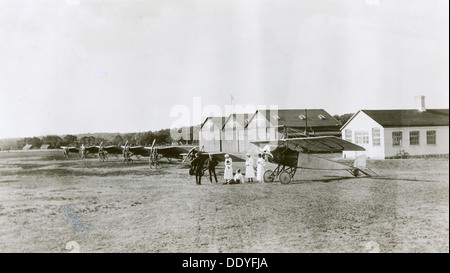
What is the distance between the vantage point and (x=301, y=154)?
425 cm

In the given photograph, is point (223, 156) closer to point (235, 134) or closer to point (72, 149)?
point (235, 134)

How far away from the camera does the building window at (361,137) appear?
4.05 m

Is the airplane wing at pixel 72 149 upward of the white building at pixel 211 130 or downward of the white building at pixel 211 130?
downward

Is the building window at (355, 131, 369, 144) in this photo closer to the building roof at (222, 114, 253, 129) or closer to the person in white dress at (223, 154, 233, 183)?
the building roof at (222, 114, 253, 129)

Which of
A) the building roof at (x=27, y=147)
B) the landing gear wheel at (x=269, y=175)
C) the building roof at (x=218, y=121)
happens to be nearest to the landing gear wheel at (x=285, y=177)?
the landing gear wheel at (x=269, y=175)

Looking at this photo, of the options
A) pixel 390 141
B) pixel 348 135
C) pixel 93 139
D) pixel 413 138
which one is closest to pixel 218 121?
pixel 348 135

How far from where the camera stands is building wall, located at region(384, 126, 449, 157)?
3682 mm

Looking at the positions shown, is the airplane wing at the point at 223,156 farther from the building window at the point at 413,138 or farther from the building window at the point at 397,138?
the building window at the point at 413,138

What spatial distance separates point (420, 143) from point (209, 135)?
9.03 ft

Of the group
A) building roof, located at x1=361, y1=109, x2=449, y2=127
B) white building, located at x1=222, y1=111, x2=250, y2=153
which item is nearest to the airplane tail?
building roof, located at x1=361, y1=109, x2=449, y2=127

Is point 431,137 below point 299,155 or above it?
above
